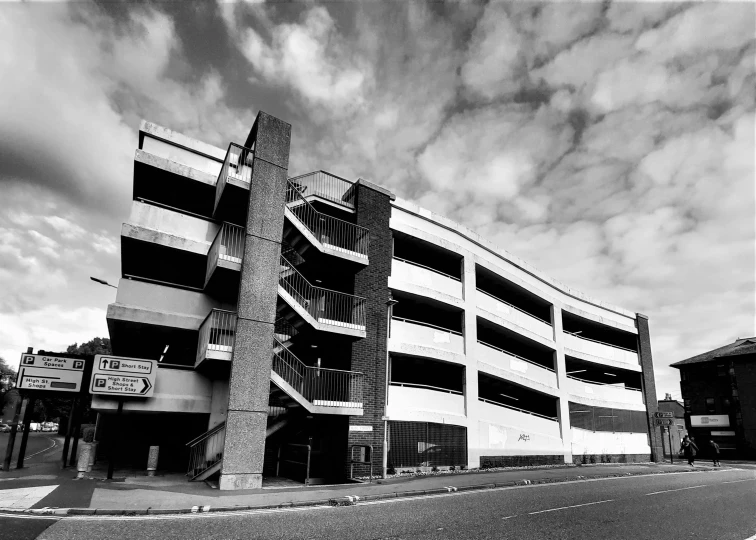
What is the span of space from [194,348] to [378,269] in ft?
27.0

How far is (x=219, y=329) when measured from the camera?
15.8 metres

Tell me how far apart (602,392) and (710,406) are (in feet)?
79.8

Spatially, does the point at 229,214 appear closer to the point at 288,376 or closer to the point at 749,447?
the point at 288,376

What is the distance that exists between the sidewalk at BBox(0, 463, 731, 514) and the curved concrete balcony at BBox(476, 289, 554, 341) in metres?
8.56

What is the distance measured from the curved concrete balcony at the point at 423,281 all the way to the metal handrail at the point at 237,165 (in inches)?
274

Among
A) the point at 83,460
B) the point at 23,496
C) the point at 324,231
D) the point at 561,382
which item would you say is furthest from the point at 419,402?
the point at 23,496

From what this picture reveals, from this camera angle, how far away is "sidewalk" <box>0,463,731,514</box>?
10.2 metres

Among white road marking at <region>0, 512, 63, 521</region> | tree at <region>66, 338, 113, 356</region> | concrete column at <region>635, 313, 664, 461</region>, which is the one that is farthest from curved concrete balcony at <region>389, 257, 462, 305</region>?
tree at <region>66, 338, 113, 356</region>

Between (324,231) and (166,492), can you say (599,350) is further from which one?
(166,492)

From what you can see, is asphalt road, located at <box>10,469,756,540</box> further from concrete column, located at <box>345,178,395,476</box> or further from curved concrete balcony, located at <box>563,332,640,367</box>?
curved concrete balcony, located at <box>563,332,640,367</box>

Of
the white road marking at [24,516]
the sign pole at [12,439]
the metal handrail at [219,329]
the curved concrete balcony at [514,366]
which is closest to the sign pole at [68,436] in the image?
the sign pole at [12,439]

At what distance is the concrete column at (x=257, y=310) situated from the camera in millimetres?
13938

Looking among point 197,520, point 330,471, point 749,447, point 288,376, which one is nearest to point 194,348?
point 288,376

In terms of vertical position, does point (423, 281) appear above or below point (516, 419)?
above
